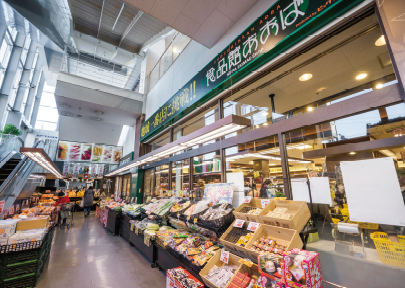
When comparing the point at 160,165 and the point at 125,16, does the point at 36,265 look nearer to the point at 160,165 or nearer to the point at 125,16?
the point at 160,165

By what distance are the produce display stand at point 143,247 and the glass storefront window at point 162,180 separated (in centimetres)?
191

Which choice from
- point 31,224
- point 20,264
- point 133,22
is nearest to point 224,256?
point 20,264

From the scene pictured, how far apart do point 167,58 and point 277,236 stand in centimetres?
871

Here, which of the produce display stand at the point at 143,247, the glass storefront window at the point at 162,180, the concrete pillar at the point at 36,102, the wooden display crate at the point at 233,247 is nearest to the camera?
the wooden display crate at the point at 233,247

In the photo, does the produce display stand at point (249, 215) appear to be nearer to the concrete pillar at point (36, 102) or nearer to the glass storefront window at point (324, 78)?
the glass storefront window at point (324, 78)

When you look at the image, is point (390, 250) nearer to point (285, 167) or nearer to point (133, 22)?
point (285, 167)

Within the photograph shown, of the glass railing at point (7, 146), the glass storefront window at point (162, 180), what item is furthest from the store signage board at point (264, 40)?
the glass railing at point (7, 146)

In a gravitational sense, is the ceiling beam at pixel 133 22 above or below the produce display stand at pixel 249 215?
above

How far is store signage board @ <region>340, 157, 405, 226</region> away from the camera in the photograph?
1923 mm

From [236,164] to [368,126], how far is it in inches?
94.5

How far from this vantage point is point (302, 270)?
1.59 m

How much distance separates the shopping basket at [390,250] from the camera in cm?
184

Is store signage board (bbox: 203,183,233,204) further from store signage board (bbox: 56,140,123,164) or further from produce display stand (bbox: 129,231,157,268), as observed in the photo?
store signage board (bbox: 56,140,123,164)

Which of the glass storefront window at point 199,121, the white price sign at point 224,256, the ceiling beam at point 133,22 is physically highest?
the ceiling beam at point 133,22
